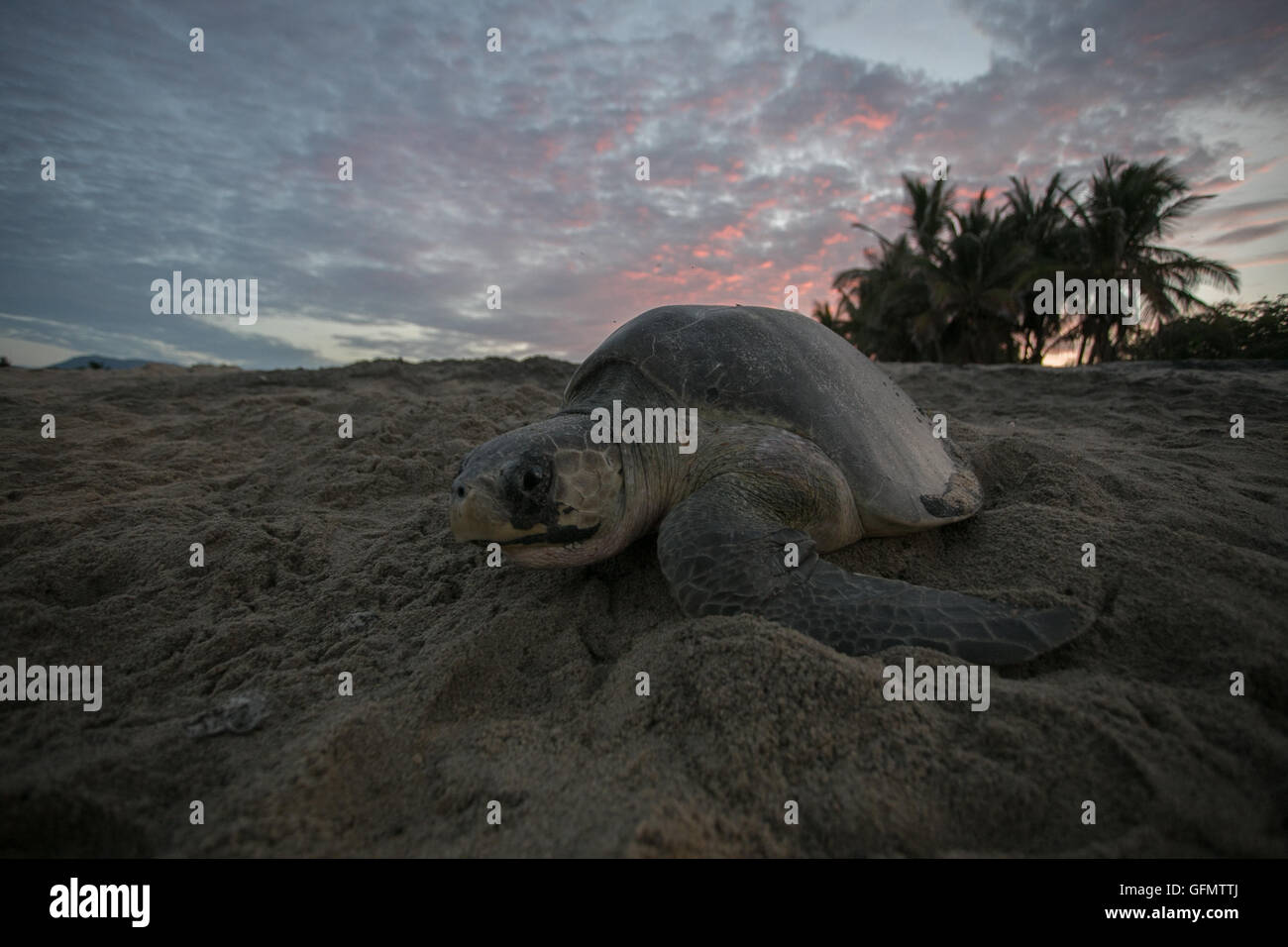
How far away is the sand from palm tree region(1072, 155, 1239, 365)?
20.0 meters

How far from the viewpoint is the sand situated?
103 centimetres

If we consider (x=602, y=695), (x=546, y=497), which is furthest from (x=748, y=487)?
(x=602, y=695)

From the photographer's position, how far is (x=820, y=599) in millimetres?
1630

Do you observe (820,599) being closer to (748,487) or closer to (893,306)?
(748,487)

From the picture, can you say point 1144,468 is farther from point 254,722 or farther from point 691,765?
point 254,722

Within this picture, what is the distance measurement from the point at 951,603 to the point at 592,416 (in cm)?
142

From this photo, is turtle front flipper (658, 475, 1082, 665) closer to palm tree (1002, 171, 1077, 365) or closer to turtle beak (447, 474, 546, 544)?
turtle beak (447, 474, 546, 544)

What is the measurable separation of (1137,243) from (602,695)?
2473 centimetres

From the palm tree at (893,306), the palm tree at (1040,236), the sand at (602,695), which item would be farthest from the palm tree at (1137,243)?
the sand at (602,695)

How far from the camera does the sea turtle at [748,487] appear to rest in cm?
158

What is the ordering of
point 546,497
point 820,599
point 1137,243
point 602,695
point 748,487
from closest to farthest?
point 602,695, point 820,599, point 546,497, point 748,487, point 1137,243

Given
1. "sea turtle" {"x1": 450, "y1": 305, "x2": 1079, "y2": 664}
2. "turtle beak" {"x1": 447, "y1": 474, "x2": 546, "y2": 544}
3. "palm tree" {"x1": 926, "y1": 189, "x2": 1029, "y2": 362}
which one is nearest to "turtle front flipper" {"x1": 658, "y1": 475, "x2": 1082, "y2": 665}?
"sea turtle" {"x1": 450, "y1": 305, "x2": 1079, "y2": 664}

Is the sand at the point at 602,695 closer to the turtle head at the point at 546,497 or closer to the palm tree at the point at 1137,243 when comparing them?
the turtle head at the point at 546,497
